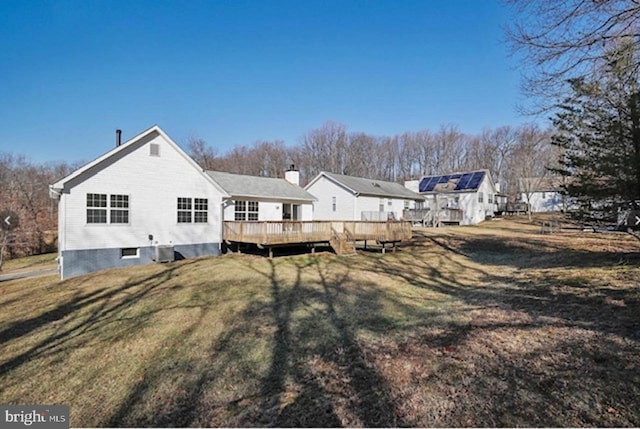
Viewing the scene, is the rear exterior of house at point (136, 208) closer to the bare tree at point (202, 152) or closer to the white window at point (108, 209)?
the white window at point (108, 209)

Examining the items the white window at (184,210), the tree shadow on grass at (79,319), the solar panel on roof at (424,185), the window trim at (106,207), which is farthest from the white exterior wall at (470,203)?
the tree shadow on grass at (79,319)

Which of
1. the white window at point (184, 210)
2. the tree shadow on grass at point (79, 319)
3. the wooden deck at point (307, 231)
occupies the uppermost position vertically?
the white window at point (184, 210)

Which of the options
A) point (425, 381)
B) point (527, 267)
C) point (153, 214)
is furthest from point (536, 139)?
point (425, 381)

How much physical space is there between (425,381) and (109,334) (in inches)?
251

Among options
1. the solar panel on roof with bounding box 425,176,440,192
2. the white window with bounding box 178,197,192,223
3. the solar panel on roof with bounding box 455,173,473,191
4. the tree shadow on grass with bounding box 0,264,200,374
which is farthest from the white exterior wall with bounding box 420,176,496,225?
the tree shadow on grass with bounding box 0,264,200,374

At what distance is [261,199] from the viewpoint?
19.1 meters

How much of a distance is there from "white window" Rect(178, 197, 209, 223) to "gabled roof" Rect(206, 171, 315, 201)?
147 cm

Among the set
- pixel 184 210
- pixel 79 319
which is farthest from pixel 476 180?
pixel 79 319

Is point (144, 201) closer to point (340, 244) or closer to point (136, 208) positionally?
point (136, 208)

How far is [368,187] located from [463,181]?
43.3ft

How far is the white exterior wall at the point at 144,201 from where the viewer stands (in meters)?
13.0

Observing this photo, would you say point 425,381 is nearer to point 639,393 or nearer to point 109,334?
point 639,393

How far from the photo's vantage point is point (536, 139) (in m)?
44.2

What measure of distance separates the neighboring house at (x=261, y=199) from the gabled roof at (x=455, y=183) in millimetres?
19960
